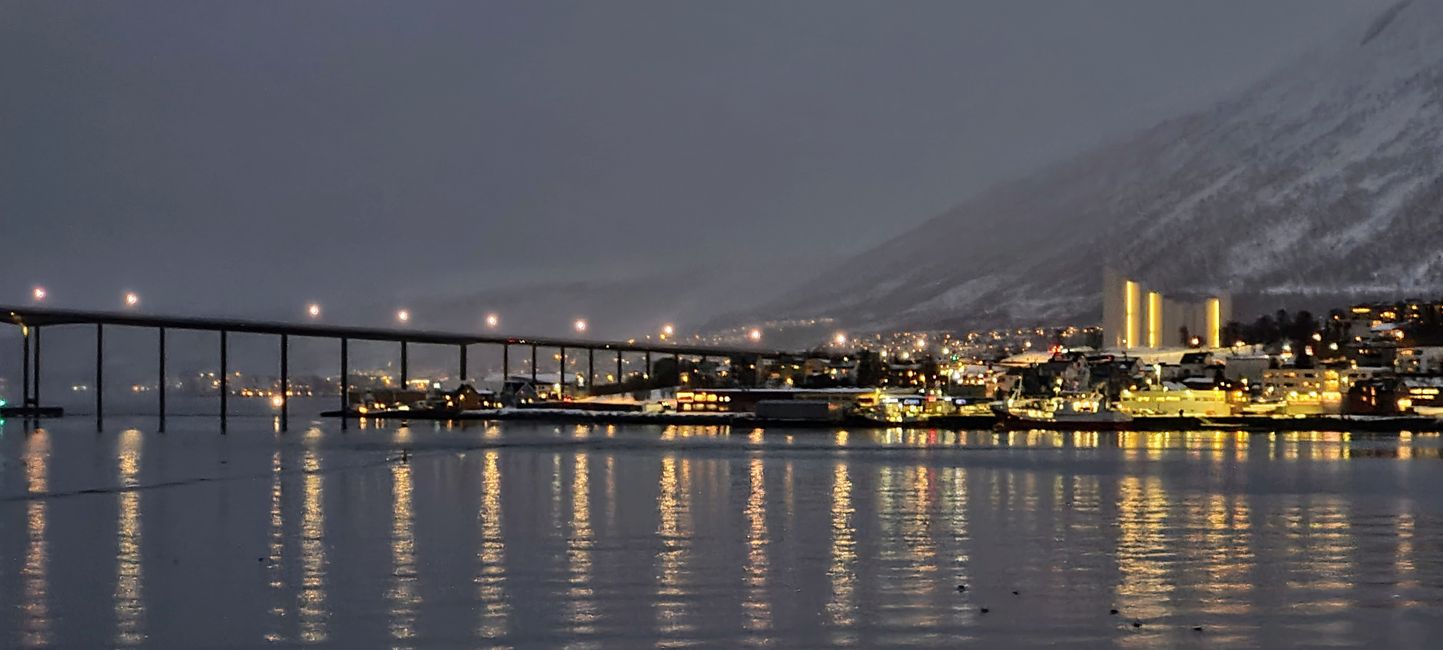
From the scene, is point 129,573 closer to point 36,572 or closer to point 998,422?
point 36,572

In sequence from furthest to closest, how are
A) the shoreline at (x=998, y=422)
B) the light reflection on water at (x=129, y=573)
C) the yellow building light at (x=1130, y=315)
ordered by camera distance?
1. the yellow building light at (x=1130, y=315)
2. the shoreline at (x=998, y=422)
3. the light reflection on water at (x=129, y=573)

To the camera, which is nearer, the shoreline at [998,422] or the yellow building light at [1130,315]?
the shoreline at [998,422]

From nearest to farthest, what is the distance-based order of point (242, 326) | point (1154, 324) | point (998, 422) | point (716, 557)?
point (716, 557)
point (242, 326)
point (998, 422)
point (1154, 324)

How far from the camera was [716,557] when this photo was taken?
2305 centimetres

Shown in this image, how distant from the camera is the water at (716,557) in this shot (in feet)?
55.1

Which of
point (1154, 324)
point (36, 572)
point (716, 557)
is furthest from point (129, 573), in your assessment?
point (1154, 324)

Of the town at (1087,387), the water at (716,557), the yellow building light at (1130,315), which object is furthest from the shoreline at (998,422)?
the yellow building light at (1130,315)

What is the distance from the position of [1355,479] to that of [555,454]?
87.5 feet

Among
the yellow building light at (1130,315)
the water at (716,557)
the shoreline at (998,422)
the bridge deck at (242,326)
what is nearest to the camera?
the water at (716,557)

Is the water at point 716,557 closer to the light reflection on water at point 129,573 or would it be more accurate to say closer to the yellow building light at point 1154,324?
the light reflection on water at point 129,573

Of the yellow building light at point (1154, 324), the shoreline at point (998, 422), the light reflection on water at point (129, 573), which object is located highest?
the yellow building light at point (1154, 324)

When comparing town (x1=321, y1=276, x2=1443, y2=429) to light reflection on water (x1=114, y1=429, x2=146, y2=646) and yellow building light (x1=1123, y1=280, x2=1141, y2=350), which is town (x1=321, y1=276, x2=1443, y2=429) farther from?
light reflection on water (x1=114, y1=429, x2=146, y2=646)

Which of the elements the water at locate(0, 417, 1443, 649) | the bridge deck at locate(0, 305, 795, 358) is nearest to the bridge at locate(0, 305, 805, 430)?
the bridge deck at locate(0, 305, 795, 358)

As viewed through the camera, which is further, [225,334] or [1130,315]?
[1130,315]
